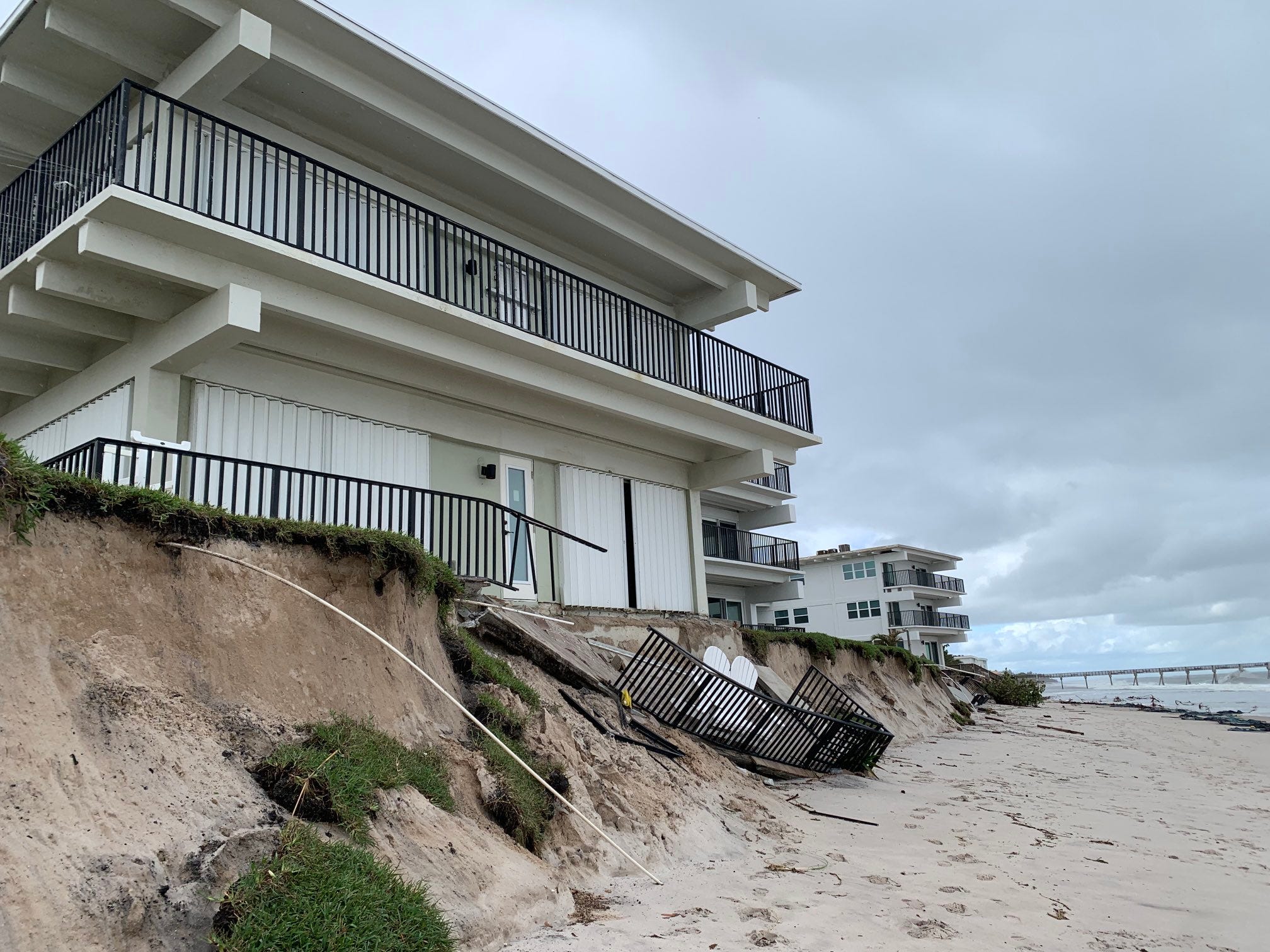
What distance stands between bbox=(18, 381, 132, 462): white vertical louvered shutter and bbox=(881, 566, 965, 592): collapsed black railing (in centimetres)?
5051

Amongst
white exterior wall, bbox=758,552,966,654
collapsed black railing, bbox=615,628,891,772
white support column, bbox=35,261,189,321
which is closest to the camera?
white support column, bbox=35,261,189,321

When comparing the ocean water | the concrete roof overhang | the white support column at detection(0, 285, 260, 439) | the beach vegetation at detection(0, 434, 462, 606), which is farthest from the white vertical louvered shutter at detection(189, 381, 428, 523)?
the ocean water

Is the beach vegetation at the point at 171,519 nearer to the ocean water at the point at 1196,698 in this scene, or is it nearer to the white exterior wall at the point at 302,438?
the white exterior wall at the point at 302,438

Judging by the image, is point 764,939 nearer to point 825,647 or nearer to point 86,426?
point 86,426

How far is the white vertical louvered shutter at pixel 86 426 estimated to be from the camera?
10547 mm

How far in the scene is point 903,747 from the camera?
57.0ft

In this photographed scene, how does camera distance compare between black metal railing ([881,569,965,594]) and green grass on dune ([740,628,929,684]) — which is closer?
green grass on dune ([740,628,929,684])

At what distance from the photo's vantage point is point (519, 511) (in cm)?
1453

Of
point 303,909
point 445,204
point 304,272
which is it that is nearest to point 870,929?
point 303,909

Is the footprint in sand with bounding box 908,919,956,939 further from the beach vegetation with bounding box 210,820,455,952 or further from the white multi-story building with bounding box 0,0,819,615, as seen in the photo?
the white multi-story building with bounding box 0,0,819,615

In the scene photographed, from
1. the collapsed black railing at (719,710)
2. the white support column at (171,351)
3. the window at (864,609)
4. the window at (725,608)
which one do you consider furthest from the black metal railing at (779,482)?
the white support column at (171,351)

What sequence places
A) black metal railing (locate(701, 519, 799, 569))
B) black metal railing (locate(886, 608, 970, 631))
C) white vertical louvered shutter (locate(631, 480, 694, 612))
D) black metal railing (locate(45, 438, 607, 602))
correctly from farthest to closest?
black metal railing (locate(886, 608, 970, 631)), black metal railing (locate(701, 519, 799, 569)), white vertical louvered shutter (locate(631, 480, 694, 612)), black metal railing (locate(45, 438, 607, 602))

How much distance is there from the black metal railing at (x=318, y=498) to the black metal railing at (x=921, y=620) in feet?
143

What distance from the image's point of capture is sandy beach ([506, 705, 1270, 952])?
595 centimetres
